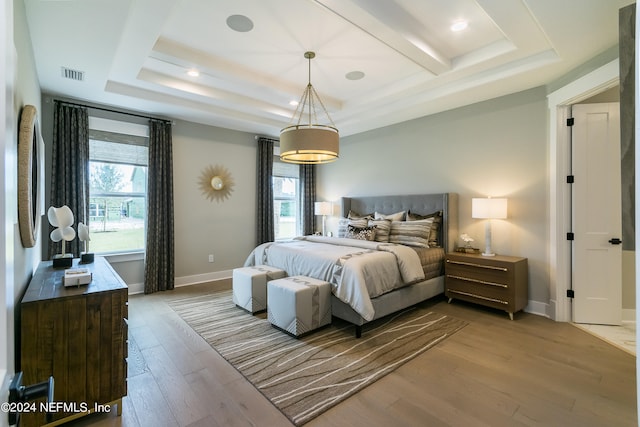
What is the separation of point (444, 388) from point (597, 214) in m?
2.67

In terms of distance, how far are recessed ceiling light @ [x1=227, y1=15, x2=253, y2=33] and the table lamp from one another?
3.18 m

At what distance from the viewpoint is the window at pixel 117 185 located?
4090 millimetres

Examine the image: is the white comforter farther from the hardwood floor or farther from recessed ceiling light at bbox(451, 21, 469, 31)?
recessed ceiling light at bbox(451, 21, 469, 31)

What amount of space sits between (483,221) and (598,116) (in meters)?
1.62

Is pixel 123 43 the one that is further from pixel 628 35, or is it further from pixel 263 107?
pixel 628 35

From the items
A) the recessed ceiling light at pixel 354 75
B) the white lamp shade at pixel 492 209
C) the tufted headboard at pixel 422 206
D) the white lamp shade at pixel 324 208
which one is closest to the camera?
the white lamp shade at pixel 492 209

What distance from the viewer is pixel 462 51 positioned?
323cm

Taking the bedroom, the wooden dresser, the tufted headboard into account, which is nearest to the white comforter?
the tufted headboard

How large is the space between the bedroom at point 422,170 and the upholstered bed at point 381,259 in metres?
0.28

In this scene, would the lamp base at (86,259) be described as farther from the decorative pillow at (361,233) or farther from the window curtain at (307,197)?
the window curtain at (307,197)

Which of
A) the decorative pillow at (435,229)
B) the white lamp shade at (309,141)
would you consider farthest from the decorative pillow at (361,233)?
the white lamp shade at (309,141)

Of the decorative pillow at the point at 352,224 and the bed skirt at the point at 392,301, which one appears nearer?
the bed skirt at the point at 392,301

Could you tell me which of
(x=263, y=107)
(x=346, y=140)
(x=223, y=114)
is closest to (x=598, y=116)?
(x=346, y=140)

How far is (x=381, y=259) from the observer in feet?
10.5
